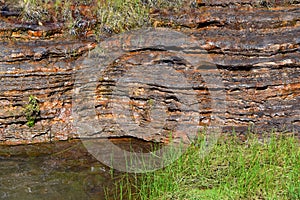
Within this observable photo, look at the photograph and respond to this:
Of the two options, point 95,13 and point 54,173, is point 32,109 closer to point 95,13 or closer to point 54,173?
point 54,173

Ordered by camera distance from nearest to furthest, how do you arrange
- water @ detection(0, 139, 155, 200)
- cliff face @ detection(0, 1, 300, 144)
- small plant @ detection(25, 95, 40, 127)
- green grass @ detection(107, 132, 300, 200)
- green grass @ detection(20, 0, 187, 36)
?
1. green grass @ detection(107, 132, 300, 200)
2. water @ detection(0, 139, 155, 200)
3. cliff face @ detection(0, 1, 300, 144)
4. small plant @ detection(25, 95, 40, 127)
5. green grass @ detection(20, 0, 187, 36)

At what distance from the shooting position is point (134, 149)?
480 centimetres

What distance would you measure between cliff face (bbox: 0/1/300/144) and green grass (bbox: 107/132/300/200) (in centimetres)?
53

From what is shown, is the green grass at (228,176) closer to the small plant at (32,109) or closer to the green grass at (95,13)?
the small plant at (32,109)

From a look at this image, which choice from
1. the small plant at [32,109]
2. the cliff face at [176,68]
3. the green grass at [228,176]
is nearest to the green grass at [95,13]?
the cliff face at [176,68]

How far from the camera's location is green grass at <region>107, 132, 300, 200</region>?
3.60m

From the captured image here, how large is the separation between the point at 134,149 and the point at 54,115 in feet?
3.29

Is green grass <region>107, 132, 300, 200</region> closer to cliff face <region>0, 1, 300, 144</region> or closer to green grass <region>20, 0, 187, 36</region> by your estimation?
cliff face <region>0, 1, 300, 144</region>

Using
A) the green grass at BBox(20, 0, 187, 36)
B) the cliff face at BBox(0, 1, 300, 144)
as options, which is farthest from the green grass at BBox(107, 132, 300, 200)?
the green grass at BBox(20, 0, 187, 36)

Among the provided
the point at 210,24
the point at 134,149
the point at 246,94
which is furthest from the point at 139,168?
the point at 210,24

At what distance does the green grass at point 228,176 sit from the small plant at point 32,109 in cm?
147

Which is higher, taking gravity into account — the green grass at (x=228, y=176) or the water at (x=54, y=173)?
the green grass at (x=228, y=176)

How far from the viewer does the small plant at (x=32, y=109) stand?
4969 mm

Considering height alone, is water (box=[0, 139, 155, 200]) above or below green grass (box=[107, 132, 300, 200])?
below
